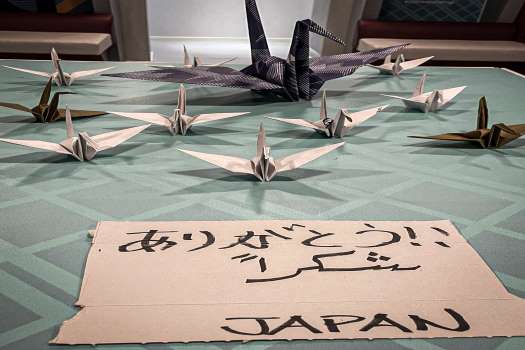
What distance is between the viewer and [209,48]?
3.46m

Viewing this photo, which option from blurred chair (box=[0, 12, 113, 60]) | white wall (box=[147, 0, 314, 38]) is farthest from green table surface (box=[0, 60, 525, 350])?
white wall (box=[147, 0, 314, 38])

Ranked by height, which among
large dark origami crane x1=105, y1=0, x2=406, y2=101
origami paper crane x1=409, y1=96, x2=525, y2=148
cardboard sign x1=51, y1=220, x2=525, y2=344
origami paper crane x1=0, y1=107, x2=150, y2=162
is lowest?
cardboard sign x1=51, y1=220, x2=525, y2=344

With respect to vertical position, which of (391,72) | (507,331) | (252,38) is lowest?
→ (507,331)

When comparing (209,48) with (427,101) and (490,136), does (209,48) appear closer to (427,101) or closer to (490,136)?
(427,101)

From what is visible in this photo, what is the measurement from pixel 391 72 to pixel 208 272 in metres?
1.13

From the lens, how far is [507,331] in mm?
448

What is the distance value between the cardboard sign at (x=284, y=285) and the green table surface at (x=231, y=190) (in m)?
0.02

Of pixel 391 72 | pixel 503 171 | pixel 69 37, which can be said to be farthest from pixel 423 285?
pixel 69 37

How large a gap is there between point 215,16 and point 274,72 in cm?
264

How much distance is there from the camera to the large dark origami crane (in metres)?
1.15

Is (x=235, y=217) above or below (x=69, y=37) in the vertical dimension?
below

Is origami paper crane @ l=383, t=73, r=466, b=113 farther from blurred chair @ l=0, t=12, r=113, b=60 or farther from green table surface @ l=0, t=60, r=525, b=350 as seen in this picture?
blurred chair @ l=0, t=12, r=113, b=60

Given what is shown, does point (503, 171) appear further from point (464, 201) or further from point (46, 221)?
point (46, 221)

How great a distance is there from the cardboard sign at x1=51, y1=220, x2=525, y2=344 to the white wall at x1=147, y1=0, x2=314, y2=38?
327 centimetres
